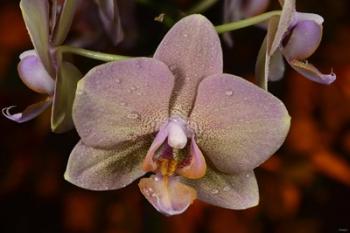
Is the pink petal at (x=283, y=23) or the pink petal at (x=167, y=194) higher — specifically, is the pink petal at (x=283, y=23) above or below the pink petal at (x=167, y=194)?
above

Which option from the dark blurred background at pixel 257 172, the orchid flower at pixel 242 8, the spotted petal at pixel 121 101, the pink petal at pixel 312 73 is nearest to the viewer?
the spotted petal at pixel 121 101

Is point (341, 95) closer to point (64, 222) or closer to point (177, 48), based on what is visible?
point (64, 222)

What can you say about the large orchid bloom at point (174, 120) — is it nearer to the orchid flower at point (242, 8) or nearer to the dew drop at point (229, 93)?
the dew drop at point (229, 93)

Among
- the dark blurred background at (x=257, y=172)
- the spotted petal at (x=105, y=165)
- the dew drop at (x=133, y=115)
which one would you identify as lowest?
the dark blurred background at (x=257, y=172)

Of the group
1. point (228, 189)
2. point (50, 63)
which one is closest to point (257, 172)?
point (228, 189)

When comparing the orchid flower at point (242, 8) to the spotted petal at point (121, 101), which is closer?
the spotted petal at point (121, 101)

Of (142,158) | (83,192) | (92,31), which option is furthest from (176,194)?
(83,192)

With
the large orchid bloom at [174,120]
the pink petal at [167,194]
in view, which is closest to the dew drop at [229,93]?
the large orchid bloom at [174,120]
